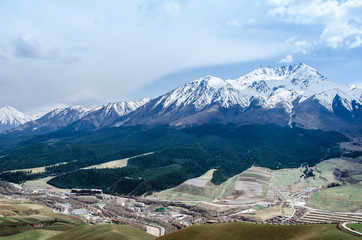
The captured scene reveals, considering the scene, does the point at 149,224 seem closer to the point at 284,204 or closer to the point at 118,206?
the point at 118,206

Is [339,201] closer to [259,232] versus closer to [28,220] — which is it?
[259,232]

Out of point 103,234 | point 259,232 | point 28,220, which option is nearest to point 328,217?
point 259,232

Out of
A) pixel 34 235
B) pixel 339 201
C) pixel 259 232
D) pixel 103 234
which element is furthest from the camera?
pixel 339 201

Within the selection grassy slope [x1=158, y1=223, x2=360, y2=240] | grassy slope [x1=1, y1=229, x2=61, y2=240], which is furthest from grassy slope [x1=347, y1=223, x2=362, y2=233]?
grassy slope [x1=1, y1=229, x2=61, y2=240]

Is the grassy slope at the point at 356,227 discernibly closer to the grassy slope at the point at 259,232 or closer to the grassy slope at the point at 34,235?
the grassy slope at the point at 259,232

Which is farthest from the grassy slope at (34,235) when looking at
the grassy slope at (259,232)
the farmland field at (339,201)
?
the farmland field at (339,201)

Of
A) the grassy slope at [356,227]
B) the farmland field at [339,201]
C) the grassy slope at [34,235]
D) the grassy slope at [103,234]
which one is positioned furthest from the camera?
the farmland field at [339,201]

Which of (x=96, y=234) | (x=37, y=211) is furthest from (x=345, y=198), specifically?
(x=37, y=211)
